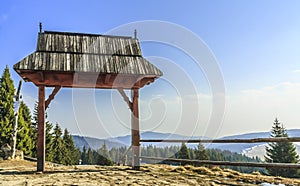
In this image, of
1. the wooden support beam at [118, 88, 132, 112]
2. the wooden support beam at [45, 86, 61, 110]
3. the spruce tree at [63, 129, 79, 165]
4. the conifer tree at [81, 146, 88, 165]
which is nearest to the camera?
the wooden support beam at [45, 86, 61, 110]

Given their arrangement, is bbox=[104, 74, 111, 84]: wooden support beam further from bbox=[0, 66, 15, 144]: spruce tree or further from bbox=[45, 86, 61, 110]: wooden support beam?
bbox=[0, 66, 15, 144]: spruce tree

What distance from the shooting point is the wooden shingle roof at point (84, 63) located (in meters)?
8.66

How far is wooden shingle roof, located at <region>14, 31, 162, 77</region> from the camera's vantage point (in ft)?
28.5

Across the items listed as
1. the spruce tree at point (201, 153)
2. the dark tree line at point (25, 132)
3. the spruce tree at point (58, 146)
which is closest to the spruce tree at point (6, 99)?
the dark tree line at point (25, 132)

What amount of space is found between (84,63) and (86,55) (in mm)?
514

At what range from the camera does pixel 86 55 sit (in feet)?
31.0

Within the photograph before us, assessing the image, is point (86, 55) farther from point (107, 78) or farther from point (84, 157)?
point (84, 157)

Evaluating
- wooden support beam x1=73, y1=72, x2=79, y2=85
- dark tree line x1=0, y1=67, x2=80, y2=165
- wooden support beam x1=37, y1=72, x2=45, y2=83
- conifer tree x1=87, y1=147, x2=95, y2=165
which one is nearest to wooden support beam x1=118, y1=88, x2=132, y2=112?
wooden support beam x1=73, y1=72, x2=79, y2=85

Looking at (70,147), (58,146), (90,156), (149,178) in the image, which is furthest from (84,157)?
(149,178)

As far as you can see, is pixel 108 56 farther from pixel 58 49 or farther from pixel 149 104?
pixel 149 104

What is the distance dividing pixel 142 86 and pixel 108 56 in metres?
Answer: 1.73

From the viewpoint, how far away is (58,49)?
9375mm

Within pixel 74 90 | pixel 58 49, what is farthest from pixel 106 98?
pixel 58 49

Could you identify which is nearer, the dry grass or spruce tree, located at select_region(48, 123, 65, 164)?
the dry grass
